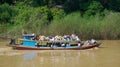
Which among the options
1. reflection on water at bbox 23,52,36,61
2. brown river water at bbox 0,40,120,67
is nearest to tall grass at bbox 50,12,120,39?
brown river water at bbox 0,40,120,67

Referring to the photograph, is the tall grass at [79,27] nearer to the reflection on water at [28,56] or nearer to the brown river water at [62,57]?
the brown river water at [62,57]

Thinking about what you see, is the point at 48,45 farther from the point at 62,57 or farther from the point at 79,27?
the point at 79,27

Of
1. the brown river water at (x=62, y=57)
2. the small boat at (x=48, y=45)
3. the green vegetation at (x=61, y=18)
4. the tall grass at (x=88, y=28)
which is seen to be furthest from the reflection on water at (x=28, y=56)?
the green vegetation at (x=61, y=18)

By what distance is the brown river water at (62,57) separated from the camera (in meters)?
23.8

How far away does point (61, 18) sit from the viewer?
42531 millimetres

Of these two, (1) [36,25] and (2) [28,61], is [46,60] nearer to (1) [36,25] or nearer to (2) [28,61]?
(2) [28,61]

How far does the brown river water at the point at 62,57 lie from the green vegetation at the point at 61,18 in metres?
6.83

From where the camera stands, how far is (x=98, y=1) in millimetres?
47906

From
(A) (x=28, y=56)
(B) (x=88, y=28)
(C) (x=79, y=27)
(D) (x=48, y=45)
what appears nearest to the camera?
(A) (x=28, y=56)

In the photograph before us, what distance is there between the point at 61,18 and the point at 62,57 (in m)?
15.9

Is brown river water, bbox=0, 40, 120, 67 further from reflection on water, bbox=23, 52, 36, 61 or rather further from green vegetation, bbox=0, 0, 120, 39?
green vegetation, bbox=0, 0, 120, 39

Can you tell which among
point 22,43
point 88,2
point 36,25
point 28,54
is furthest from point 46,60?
point 88,2

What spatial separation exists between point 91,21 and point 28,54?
13524 millimetres

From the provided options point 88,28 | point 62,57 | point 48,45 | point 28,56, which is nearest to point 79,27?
point 88,28
